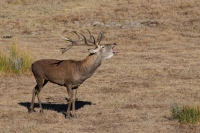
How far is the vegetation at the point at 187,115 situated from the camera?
12.3 metres

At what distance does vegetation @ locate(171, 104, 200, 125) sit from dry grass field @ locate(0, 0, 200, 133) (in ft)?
0.43

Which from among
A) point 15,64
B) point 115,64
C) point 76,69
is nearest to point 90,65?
point 76,69

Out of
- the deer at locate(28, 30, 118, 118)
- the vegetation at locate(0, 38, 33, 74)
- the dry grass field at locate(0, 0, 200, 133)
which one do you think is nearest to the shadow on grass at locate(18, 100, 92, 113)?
the dry grass field at locate(0, 0, 200, 133)

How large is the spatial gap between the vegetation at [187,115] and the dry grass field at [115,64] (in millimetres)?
130

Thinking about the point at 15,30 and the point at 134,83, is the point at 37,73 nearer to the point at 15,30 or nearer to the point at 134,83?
the point at 134,83

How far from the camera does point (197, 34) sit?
2955 centimetres

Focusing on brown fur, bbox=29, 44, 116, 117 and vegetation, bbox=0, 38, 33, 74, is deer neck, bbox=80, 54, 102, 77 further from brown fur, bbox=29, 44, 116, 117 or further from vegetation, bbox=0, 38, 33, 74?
vegetation, bbox=0, 38, 33, 74

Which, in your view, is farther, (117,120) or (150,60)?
(150,60)

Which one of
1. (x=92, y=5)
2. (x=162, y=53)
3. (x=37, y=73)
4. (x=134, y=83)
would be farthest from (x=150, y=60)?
(x=92, y=5)

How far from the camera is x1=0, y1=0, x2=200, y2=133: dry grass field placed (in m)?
13.0

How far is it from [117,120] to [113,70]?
725cm

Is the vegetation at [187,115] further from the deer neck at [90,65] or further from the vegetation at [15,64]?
the vegetation at [15,64]

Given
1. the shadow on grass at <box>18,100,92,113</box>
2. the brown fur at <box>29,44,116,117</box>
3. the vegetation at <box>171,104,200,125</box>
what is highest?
the brown fur at <box>29,44,116,117</box>

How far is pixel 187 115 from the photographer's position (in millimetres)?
12445
